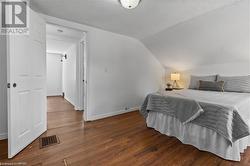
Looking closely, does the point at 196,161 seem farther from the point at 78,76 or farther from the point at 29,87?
the point at 78,76

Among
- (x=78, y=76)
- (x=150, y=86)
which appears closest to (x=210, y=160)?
(x=150, y=86)

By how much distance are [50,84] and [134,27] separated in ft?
17.8

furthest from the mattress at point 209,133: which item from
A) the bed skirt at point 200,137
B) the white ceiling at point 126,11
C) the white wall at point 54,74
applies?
the white wall at point 54,74

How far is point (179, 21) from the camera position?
Answer: 278 centimetres

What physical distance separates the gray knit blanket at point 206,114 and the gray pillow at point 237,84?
5.66ft

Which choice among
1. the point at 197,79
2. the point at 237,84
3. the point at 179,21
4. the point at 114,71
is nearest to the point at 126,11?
the point at 179,21

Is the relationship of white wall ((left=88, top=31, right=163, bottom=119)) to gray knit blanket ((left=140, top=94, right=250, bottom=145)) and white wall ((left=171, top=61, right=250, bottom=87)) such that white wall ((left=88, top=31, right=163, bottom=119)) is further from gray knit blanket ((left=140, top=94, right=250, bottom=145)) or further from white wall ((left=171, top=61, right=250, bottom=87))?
gray knit blanket ((left=140, top=94, right=250, bottom=145))

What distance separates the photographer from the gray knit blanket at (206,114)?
1.60 metres

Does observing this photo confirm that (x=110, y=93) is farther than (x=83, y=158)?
Yes

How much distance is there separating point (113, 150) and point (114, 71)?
2076mm

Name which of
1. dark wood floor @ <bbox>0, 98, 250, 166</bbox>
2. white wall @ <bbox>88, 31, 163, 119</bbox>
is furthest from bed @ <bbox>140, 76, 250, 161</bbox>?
white wall @ <bbox>88, 31, 163, 119</bbox>

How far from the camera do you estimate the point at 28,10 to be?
6.29 ft

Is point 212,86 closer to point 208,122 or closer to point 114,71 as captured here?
point 208,122

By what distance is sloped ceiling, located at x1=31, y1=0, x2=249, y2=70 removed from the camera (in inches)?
83.7
